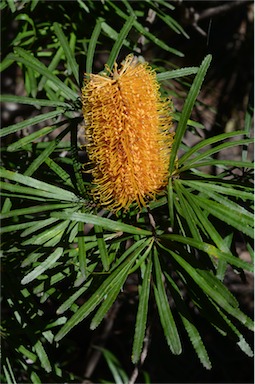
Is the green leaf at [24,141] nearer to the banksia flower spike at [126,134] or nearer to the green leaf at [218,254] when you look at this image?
the banksia flower spike at [126,134]

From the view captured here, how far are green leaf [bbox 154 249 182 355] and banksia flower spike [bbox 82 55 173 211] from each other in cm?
12

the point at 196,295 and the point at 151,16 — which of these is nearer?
the point at 196,295

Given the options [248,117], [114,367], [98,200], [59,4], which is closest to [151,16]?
[59,4]

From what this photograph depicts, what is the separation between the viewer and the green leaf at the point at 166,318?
0.76 m

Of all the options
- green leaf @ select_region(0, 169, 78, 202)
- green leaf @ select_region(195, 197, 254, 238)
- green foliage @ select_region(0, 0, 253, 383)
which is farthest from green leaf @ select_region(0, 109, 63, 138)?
green leaf @ select_region(195, 197, 254, 238)

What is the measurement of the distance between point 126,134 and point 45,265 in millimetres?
240

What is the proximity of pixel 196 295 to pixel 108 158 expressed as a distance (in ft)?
0.80

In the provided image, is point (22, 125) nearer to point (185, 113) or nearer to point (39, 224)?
point (39, 224)

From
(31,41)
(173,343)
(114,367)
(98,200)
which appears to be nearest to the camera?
(173,343)

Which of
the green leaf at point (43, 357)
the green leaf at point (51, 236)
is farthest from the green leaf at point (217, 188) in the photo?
the green leaf at point (43, 357)

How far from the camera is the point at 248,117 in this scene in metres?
1.12

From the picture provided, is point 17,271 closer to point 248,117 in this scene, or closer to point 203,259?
point 203,259

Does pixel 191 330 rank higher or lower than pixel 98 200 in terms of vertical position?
lower

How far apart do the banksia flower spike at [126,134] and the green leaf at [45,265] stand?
123mm
